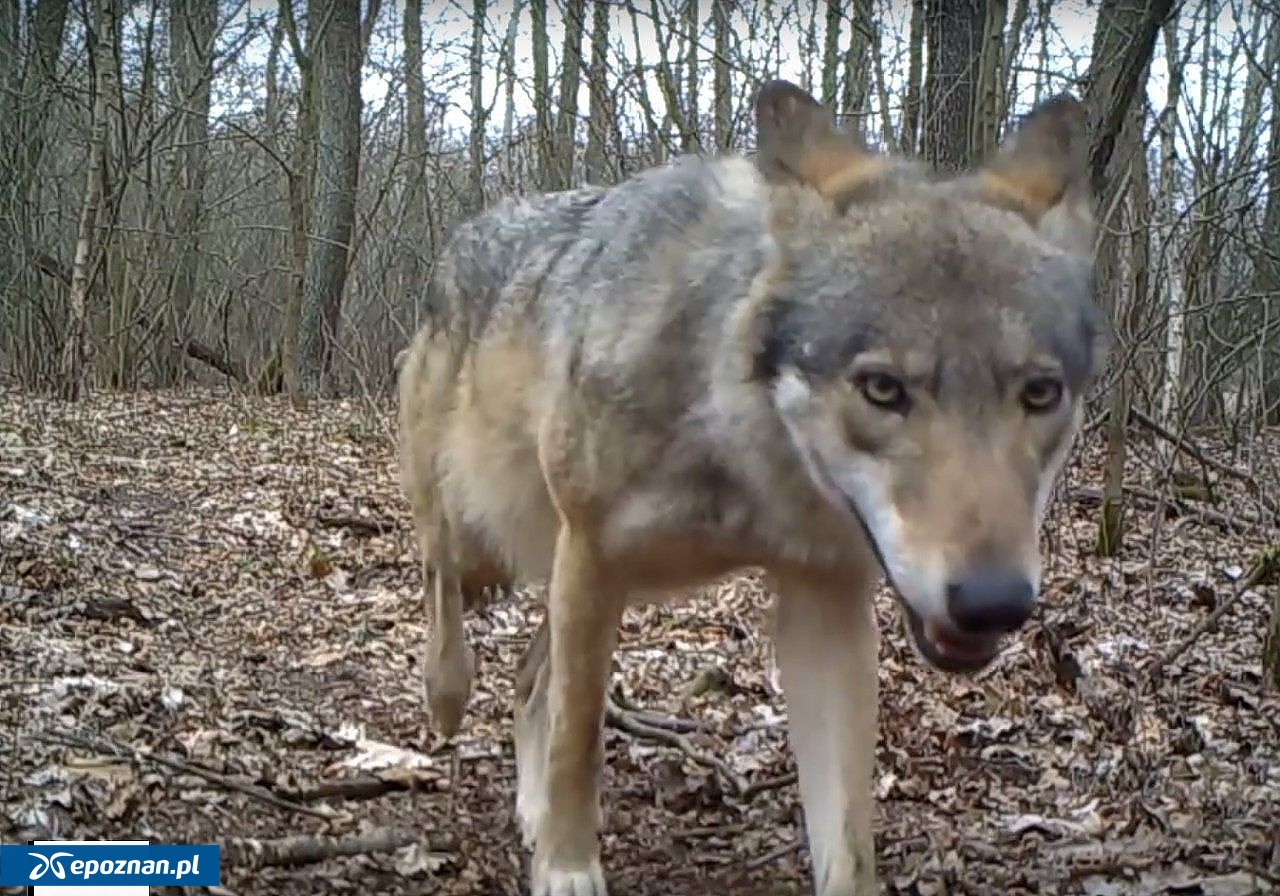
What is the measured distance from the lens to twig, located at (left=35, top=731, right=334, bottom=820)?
12.5ft

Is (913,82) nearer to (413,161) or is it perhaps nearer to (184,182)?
(413,161)

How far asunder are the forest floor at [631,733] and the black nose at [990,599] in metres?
1.38

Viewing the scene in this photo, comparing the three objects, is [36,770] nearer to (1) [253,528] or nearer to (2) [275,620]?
(2) [275,620]

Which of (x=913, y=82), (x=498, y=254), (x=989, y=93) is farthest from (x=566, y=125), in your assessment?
(x=498, y=254)

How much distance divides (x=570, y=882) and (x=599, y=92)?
21.9ft

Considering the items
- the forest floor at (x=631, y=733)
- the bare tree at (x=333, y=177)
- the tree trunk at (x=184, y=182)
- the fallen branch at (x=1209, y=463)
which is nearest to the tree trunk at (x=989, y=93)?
the fallen branch at (x=1209, y=463)

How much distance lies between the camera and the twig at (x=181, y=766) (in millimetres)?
3824

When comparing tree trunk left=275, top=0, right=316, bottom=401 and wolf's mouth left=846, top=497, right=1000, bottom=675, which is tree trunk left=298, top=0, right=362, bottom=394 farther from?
wolf's mouth left=846, top=497, right=1000, bottom=675

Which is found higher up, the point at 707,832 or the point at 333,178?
the point at 333,178

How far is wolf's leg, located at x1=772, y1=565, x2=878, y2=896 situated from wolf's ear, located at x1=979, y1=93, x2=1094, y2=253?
954 mm

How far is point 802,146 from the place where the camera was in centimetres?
304

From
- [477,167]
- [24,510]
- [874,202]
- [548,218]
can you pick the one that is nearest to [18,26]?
[477,167]

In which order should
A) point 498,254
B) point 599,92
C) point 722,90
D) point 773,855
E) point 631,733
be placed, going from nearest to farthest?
point 773,855, point 498,254, point 631,733, point 722,90, point 599,92

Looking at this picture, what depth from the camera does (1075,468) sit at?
8383 mm
